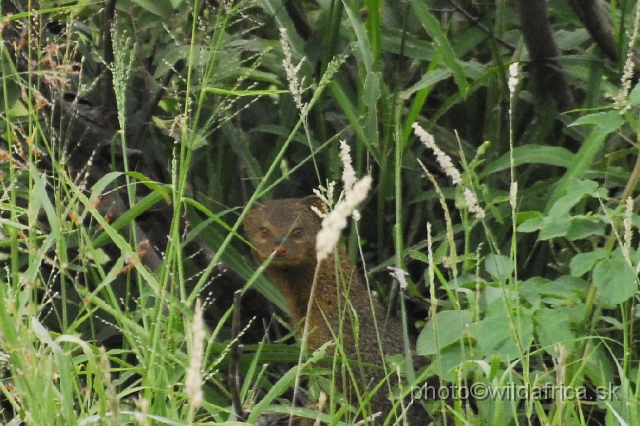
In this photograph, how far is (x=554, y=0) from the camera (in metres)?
2.72

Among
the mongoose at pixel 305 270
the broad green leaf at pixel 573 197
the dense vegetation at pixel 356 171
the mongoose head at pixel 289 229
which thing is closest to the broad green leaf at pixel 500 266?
the dense vegetation at pixel 356 171

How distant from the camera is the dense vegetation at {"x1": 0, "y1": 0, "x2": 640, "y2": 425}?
169cm

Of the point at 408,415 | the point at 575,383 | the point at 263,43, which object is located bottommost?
the point at 408,415

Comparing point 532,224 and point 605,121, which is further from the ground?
point 605,121

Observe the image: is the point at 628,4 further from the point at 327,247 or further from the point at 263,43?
the point at 327,247

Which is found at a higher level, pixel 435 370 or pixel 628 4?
pixel 628 4

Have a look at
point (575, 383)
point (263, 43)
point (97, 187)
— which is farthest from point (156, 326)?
point (263, 43)

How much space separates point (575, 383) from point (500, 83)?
1048 mm

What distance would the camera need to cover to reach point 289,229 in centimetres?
255

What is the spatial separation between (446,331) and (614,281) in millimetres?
312

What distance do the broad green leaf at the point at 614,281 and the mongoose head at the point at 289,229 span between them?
3.35ft

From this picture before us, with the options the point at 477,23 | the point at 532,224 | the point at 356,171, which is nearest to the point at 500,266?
the point at 532,224

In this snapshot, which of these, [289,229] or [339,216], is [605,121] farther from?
[289,229]

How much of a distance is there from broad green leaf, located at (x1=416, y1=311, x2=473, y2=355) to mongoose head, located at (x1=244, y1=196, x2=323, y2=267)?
0.82m
